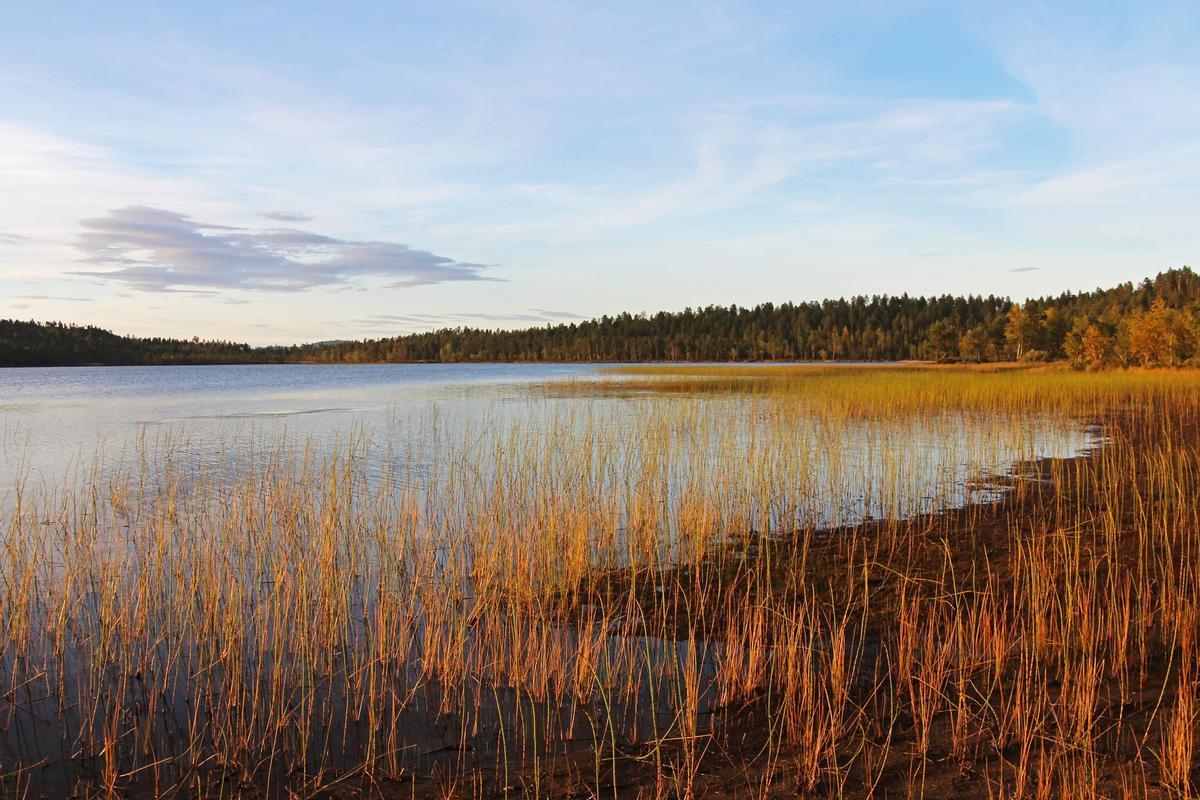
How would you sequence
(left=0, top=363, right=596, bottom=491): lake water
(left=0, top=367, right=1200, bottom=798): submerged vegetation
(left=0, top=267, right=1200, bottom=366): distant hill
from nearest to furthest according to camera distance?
(left=0, top=367, right=1200, bottom=798): submerged vegetation → (left=0, top=363, right=596, bottom=491): lake water → (left=0, top=267, right=1200, bottom=366): distant hill

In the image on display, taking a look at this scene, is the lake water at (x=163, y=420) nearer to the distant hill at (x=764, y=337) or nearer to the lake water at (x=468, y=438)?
the lake water at (x=468, y=438)

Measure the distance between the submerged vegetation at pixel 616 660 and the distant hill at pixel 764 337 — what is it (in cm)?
7165

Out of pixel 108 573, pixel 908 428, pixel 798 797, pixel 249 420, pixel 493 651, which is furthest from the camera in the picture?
pixel 249 420

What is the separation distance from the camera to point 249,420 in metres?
27.1

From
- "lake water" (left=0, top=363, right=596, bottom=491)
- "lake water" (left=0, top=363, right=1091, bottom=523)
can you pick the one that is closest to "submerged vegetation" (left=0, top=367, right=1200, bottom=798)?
"lake water" (left=0, top=363, right=1091, bottom=523)

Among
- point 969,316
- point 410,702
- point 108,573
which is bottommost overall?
point 410,702

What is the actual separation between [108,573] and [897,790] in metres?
7.04

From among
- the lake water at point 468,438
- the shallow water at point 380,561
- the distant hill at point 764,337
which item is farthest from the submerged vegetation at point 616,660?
the distant hill at point 764,337

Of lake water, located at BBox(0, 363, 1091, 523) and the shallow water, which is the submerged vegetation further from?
lake water, located at BBox(0, 363, 1091, 523)

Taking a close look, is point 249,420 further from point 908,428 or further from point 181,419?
point 908,428

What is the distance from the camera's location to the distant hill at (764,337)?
94312mm

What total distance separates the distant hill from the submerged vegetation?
71.6 m

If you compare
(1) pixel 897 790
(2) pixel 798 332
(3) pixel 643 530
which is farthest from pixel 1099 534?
(2) pixel 798 332

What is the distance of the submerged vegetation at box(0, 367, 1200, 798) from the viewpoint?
430 centimetres
